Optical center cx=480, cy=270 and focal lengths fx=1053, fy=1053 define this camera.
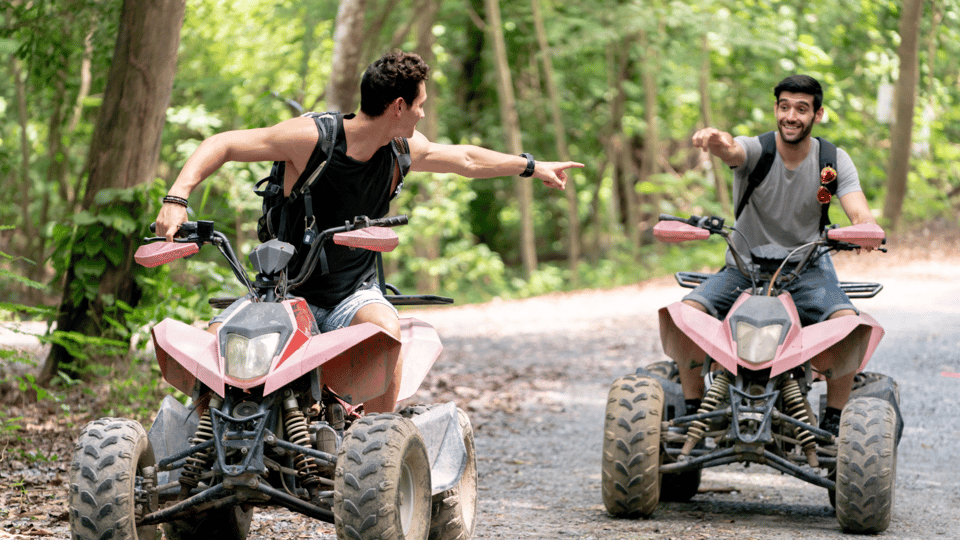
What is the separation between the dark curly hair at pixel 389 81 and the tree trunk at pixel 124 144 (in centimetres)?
399

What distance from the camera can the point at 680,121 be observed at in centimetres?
2747

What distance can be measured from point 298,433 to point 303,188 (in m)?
1.09

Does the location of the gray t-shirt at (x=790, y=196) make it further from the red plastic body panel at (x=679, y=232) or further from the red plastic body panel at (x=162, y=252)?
the red plastic body panel at (x=162, y=252)

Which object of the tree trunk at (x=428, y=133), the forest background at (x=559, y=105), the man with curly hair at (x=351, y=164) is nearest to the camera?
the man with curly hair at (x=351, y=164)

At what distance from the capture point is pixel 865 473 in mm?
4879

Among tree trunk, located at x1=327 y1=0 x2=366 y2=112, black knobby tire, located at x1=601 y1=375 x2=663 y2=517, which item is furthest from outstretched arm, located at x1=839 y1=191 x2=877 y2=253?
tree trunk, located at x1=327 y1=0 x2=366 y2=112

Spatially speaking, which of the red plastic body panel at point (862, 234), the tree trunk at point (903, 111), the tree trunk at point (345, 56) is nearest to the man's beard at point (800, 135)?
the red plastic body panel at point (862, 234)

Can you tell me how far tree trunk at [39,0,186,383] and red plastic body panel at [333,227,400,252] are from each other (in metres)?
4.40

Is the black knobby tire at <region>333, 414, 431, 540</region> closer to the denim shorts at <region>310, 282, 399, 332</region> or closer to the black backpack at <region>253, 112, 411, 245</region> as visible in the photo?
the denim shorts at <region>310, 282, 399, 332</region>

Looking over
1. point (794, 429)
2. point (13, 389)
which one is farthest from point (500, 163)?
point (13, 389)

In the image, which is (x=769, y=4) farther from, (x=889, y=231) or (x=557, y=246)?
(x=557, y=246)

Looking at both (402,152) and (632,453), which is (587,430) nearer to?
(632,453)

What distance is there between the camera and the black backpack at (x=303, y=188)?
4316mm

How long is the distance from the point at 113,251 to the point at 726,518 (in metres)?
4.74
